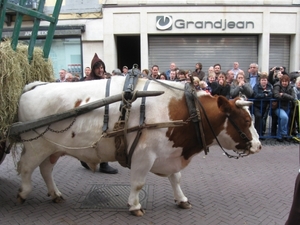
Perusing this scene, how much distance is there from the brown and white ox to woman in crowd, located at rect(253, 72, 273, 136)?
478cm

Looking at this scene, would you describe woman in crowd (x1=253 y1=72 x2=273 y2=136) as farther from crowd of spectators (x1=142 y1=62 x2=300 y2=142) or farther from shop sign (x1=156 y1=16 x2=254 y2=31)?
shop sign (x1=156 y1=16 x2=254 y2=31)

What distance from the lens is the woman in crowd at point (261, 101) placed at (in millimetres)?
8352

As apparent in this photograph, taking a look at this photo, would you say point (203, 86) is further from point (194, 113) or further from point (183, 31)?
point (183, 31)

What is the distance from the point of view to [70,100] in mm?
3865

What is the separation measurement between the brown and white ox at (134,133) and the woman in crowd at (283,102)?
4930 mm

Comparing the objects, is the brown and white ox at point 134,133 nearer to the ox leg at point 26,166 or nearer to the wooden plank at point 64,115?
the ox leg at point 26,166

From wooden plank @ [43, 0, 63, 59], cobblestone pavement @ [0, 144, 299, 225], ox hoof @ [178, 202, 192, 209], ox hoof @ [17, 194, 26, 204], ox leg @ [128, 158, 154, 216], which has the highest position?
wooden plank @ [43, 0, 63, 59]

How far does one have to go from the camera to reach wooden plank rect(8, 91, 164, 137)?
3.56 m

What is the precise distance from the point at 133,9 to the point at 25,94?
10.1 m

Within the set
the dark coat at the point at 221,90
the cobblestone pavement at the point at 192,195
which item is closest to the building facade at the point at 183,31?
the dark coat at the point at 221,90

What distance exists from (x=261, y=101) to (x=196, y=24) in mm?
6252

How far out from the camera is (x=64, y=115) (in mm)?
3699

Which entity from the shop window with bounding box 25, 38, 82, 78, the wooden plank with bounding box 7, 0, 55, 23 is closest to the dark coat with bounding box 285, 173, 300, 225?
the wooden plank with bounding box 7, 0, 55, 23

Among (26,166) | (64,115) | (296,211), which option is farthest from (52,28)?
(296,211)
